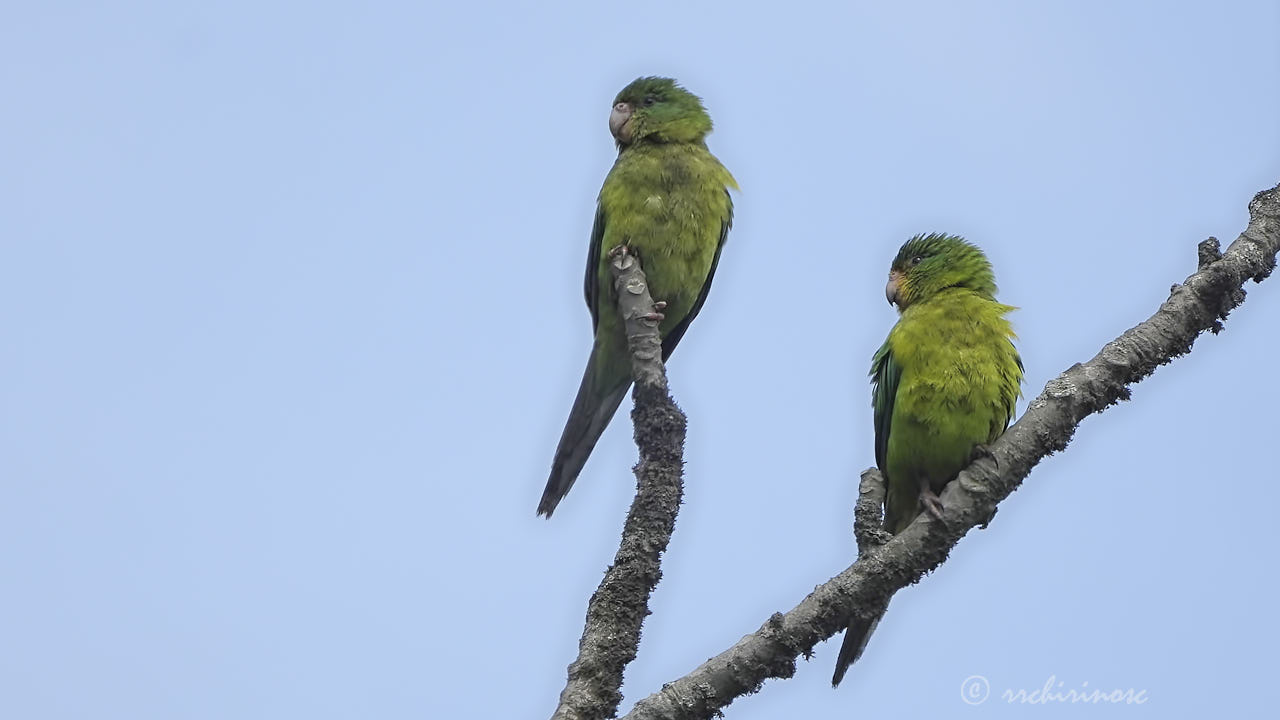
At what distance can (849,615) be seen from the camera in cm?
420

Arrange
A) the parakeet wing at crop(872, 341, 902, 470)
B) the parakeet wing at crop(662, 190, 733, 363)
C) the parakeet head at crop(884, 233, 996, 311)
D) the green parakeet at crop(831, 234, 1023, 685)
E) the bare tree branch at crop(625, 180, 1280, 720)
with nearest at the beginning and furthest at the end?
the bare tree branch at crop(625, 180, 1280, 720) → the green parakeet at crop(831, 234, 1023, 685) → the parakeet wing at crop(872, 341, 902, 470) → the parakeet head at crop(884, 233, 996, 311) → the parakeet wing at crop(662, 190, 733, 363)

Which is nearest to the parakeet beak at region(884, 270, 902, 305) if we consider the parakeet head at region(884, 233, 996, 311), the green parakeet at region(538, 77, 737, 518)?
the parakeet head at region(884, 233, 996, 311)

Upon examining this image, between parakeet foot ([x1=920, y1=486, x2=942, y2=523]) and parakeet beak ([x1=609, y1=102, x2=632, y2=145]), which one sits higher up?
parakeet beak ([x1=609, y1=102, x2=632, y2=145])

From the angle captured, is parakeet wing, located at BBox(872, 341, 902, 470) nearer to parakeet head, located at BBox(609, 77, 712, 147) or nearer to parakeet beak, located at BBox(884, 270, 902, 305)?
parakeet beak, located at BBox(884, 270, 902, 305)

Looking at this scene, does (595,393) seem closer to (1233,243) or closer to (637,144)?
(637,144)

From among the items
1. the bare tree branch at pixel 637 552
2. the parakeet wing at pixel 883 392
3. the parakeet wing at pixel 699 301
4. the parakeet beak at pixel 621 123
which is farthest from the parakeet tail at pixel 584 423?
the bare tree branch at pixel 637 552

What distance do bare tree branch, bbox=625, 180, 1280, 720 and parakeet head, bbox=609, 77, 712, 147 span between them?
14.7ft

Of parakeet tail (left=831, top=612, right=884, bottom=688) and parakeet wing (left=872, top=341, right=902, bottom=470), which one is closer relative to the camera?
parakeet tail (left=831, top=612, right=884, bottom=688)

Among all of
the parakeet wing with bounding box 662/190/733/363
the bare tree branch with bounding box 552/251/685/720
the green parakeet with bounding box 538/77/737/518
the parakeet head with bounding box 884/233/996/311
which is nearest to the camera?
the bare tree branch with bounding box 552/251/685/720

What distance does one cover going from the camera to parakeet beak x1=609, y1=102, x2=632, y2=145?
28.9ft

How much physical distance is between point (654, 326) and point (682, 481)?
3.35 feet

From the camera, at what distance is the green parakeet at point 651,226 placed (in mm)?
8172

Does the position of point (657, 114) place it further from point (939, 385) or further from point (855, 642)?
point (855, 642)

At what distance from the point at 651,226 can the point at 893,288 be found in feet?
6.39
